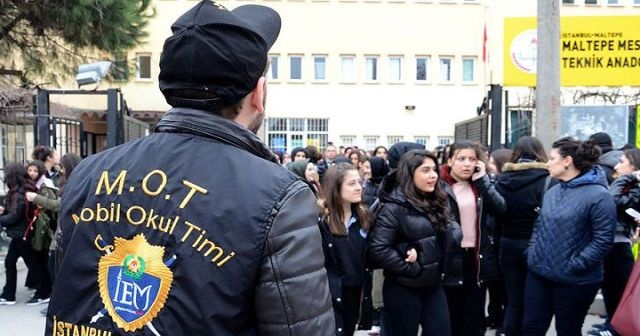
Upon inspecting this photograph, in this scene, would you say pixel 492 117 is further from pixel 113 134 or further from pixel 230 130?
pixel 230 130

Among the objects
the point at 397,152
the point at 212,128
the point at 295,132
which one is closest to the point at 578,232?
the point at 397,152

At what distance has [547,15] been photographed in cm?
699

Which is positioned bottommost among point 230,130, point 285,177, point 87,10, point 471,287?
point 471,287

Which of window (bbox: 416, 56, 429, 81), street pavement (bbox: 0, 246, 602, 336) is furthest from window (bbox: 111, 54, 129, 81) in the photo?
window (bbox: 416, 56, 429, 81)

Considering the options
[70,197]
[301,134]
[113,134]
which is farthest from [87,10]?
[301,134]

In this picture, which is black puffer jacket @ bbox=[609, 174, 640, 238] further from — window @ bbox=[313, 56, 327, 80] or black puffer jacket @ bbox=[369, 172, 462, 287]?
window @ bbox=[313, 56, 327, 80]

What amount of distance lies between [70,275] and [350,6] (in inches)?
1152

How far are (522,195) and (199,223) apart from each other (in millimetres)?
4652

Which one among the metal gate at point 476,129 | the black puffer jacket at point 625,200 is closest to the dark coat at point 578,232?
the black puffer jacket at point 625,200

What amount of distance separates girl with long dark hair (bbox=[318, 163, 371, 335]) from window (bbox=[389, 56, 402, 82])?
25567 mm

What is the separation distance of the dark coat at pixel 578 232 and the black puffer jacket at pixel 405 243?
0.76m

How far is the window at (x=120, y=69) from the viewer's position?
42.5 ft

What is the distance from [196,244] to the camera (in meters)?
1.45

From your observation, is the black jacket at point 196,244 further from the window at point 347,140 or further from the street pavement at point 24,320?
the window at point 347,140
